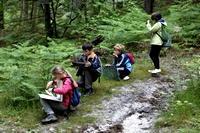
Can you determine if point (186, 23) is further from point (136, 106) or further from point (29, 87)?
point (29, 87)

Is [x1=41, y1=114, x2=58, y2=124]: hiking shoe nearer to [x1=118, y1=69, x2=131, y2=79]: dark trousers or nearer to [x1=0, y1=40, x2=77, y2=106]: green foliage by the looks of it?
[x1=0, y1=40, x2=77, y2=106]: green foliage

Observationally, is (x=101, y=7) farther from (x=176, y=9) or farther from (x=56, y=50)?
(x=56, y=50)

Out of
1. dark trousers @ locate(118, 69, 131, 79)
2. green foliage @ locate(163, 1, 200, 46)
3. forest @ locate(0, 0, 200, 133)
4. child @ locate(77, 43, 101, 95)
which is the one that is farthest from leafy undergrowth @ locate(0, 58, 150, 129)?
green foliage @ locate(163, 1, 200, 46)

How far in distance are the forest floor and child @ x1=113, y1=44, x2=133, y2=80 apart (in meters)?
0.39

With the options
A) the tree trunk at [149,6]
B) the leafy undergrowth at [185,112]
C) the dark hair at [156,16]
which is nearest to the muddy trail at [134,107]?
the leafy undergrowth at [185,112]

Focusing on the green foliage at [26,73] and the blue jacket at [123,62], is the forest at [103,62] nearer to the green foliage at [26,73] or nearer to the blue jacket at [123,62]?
the green foliage at [26,73]

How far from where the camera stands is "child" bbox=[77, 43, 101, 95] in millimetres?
9508

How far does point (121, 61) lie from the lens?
35.6ft

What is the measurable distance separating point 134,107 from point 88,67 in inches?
52.0

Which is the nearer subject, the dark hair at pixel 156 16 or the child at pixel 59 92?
the child at pixel 59 92

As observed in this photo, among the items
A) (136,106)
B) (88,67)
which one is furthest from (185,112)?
(88,67)

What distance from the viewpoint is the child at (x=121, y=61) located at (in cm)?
1074

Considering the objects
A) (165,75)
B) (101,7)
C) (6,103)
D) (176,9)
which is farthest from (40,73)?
(176,9)

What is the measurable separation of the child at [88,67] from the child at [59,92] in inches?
42.0
